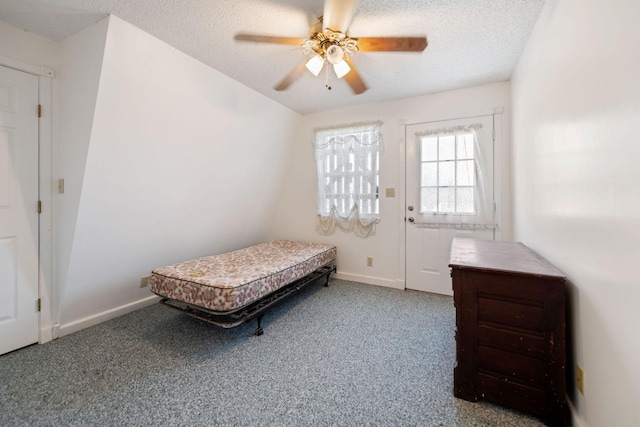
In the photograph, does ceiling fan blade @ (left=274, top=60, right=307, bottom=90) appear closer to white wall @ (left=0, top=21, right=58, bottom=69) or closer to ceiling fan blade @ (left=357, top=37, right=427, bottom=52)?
ceiling fan blade @ (left=357, top=37, right=427, bottom=52)

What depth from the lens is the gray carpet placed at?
1.35 metres

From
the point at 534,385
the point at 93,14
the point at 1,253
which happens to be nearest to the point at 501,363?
the point at 534,385

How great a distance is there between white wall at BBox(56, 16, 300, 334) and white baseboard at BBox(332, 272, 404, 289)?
184cm

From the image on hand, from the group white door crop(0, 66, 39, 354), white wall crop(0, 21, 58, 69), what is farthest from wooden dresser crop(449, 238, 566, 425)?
white wall crop(0, 21, 58, 69)

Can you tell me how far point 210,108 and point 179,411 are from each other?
237 centimetres

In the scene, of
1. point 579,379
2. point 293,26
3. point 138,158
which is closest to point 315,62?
point 293,26

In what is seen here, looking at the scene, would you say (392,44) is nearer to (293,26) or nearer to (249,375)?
(293,26)

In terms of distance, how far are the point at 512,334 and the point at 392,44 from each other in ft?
6.07

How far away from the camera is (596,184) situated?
→ 104cm

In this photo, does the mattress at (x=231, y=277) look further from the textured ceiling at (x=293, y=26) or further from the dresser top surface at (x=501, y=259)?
the textured ceiling at (x=293, y=26)

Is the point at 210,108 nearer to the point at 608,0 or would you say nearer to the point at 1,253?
the point at 1,253

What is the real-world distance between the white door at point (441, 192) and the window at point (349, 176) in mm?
430

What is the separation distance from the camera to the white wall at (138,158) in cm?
182

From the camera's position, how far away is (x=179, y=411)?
1.38m
